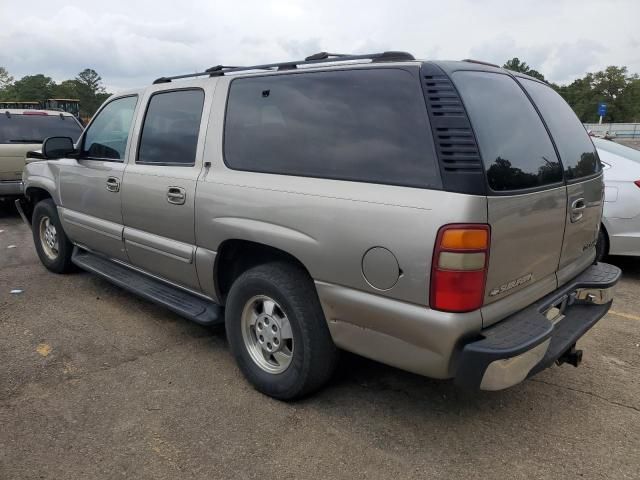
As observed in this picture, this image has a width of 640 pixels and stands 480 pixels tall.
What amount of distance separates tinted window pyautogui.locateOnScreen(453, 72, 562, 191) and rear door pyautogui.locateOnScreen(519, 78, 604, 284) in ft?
0.52

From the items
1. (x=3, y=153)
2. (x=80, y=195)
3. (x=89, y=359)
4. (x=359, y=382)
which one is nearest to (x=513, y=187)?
(x=359, y=382)

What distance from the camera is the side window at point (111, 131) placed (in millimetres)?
4234

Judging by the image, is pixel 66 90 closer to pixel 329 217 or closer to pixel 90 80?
pixel 90 80

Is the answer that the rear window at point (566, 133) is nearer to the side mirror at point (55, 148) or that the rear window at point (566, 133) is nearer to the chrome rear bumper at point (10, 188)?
the side mirror at point (55, 148)

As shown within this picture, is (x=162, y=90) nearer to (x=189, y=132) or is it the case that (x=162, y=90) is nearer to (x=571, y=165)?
(x=189, y=132)

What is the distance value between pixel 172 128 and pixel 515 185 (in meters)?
2.41

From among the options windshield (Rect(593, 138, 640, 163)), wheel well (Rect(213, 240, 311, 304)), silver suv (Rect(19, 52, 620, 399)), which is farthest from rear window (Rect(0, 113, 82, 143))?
windshield (Rect(593, 138, 640, 163))

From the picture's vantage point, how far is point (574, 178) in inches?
117

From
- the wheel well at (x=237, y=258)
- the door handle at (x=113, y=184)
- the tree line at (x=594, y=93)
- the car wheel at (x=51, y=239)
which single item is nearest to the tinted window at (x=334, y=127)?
the wheel well at (x=237, y=258)

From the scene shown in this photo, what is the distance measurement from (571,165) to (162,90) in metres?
2.88

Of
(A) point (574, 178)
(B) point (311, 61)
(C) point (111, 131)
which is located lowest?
(A) point (574, 178)

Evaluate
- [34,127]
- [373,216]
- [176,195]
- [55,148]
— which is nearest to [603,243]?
[373,216]

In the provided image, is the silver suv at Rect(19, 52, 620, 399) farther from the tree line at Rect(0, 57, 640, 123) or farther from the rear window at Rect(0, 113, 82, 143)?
the tree line at Rect(0, 57, 640, 123)

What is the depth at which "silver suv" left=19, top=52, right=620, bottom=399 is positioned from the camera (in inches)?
91.0
